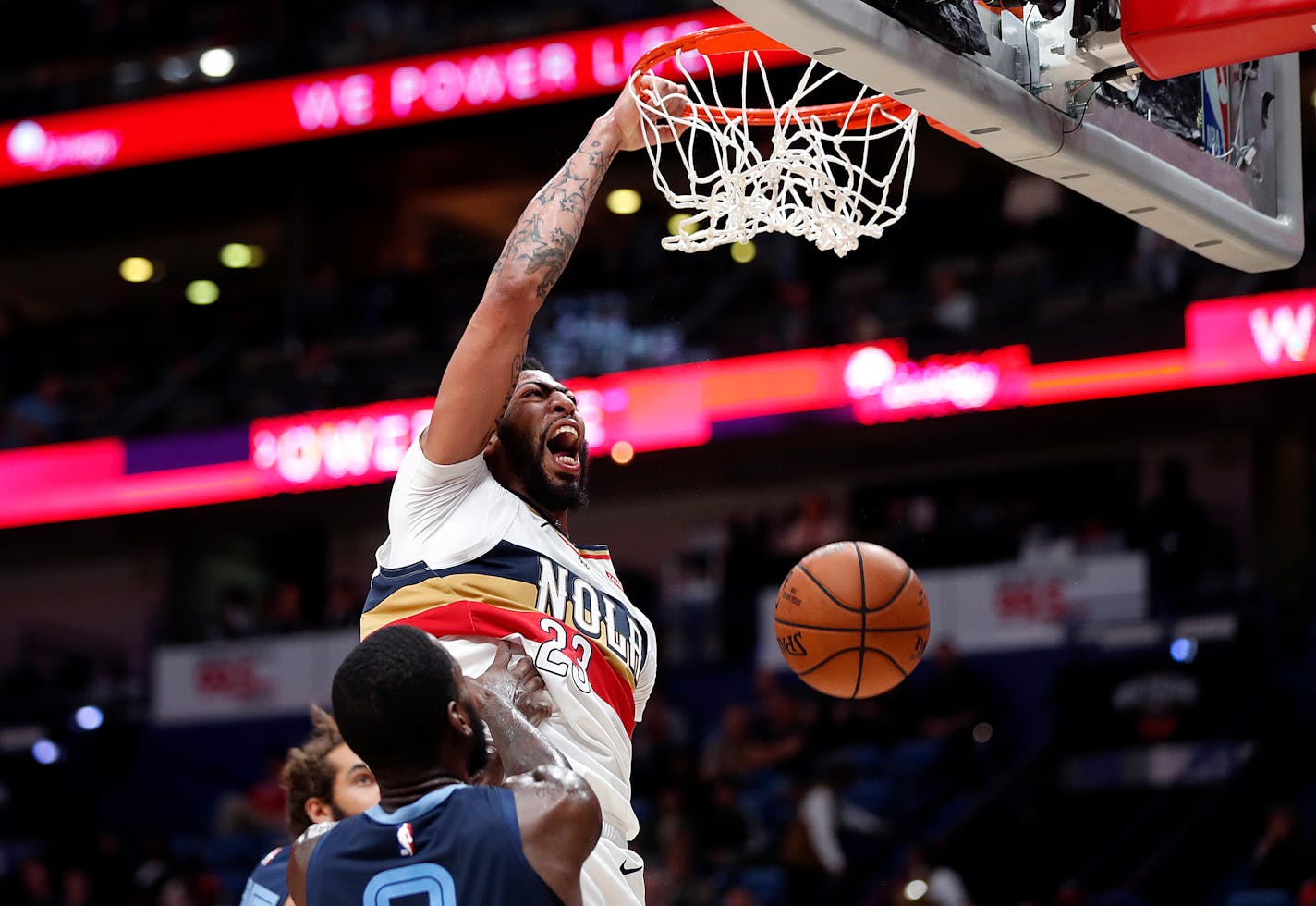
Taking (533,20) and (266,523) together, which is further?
(266,523)

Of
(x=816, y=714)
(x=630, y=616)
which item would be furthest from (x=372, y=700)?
(x=816, y=714)

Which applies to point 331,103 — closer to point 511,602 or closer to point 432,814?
point 511,602

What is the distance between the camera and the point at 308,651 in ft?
45.9

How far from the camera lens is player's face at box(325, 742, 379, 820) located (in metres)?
4.56

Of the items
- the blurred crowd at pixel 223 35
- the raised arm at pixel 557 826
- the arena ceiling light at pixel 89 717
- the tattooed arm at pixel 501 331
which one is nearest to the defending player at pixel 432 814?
the raised arm at pixel 557 826

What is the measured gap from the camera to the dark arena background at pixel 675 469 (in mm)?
11000

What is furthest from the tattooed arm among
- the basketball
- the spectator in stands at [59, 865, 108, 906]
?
the spectator in stands at [59, 865, 108, 906]

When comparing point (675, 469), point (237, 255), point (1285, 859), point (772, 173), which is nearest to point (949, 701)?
point (1285, 859)

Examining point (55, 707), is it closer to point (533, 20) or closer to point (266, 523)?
point (266, 523)

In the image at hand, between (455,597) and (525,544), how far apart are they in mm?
203

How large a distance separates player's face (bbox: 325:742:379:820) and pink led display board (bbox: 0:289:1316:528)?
792 cm

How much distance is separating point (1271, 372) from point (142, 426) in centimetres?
876

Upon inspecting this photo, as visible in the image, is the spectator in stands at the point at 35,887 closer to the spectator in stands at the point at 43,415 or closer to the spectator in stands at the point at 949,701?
the spectator in stands at the point at 43,415

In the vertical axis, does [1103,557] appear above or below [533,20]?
below
